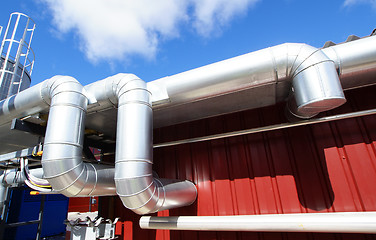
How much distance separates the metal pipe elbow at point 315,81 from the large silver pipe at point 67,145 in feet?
7.03

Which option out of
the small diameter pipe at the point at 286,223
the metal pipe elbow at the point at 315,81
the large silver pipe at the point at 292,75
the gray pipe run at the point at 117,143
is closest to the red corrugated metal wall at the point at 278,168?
the small diameter pipe at the point at 286,223

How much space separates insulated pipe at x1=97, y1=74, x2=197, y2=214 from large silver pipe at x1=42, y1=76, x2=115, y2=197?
30 centimetres

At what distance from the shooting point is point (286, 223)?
75.5 inches

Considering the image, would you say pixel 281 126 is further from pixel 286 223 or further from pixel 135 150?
pixel 135 150

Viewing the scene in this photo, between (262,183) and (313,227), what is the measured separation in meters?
0.76

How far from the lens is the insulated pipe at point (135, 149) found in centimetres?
166

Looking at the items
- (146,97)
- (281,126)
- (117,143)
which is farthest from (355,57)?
(117,143)

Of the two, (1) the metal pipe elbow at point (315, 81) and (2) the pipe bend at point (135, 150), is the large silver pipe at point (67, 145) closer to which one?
(2) the pipe bend at point (135, 150)

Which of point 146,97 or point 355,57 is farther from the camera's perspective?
point 146,97

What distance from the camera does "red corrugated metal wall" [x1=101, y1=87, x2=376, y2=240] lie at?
2.21 metres

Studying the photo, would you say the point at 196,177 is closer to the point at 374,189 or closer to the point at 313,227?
the point at 313,227

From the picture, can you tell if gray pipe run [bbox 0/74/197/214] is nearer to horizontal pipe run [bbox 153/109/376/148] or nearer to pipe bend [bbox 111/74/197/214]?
pipe bend [bbox 111/74/197/214]

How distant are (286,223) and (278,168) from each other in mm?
741

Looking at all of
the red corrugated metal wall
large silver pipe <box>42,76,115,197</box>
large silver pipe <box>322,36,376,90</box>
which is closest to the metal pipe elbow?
large silver pipe <box>322,36,376,90</box>
